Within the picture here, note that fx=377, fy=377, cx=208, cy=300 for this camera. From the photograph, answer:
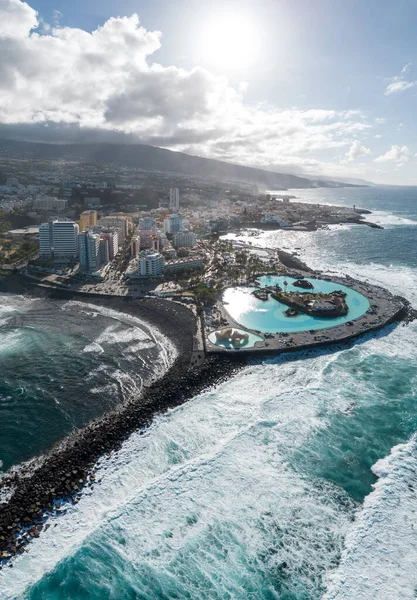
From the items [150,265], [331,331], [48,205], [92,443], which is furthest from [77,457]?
[48,205]

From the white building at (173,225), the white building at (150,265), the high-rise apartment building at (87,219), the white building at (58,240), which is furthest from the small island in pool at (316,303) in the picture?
the high-rise apartment building at (87,219)

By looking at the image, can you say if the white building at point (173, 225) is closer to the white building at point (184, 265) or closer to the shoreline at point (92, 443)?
the white building at point (184, 265)

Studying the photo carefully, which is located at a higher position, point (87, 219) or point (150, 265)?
point (87, 219)

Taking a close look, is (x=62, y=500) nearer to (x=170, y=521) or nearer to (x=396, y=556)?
(x=170, y=521)

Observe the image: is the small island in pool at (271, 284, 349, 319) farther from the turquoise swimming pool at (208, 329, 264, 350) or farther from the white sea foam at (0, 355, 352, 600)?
the white sea foam at (0, 355, 352, 600)

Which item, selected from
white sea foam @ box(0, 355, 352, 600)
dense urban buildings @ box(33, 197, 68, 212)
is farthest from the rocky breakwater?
dense urban buildings @ box(33, 197, 68, 212)

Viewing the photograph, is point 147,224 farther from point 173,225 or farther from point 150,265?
point 150,265

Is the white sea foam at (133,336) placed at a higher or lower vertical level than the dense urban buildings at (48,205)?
lower

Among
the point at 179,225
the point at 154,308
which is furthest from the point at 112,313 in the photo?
the point at 179,225
